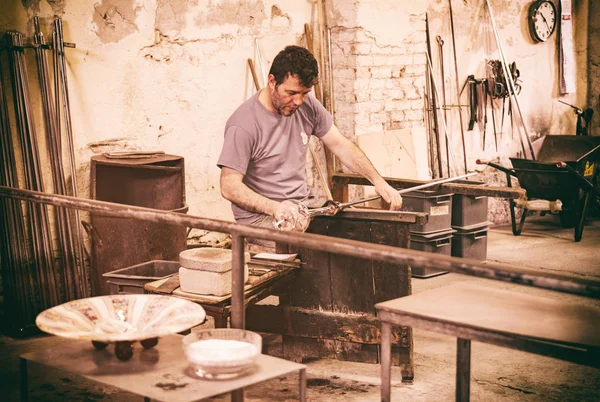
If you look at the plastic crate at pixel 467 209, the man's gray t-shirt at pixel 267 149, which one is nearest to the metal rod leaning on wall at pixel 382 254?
the man's gray t-shirt at pixel 267 149

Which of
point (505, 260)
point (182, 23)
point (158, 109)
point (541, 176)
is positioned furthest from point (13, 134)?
point (541, 176)

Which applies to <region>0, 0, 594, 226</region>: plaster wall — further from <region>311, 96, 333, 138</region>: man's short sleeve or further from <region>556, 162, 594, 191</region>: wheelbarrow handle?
<region>311, 96, 333, 138</region>: man's short sleeve

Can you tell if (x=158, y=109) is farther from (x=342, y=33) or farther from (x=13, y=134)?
(x=342, y=33)

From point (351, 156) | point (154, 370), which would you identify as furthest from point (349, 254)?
point (351, 156)

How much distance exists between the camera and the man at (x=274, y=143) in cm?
408

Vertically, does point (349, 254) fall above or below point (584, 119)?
below

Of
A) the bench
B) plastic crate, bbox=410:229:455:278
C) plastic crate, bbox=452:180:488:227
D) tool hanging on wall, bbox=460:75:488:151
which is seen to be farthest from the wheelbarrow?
the bench

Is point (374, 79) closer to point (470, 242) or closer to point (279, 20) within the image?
point (279, 20)

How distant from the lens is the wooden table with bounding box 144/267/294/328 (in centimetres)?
343

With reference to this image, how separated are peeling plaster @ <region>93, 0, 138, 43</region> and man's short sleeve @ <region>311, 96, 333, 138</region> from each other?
1.60 metres

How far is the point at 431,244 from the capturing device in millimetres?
6145

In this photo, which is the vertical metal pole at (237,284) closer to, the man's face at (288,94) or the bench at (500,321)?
the bench at (500,321)

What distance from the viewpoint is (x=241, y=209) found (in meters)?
4.22

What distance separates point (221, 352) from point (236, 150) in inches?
74.1
